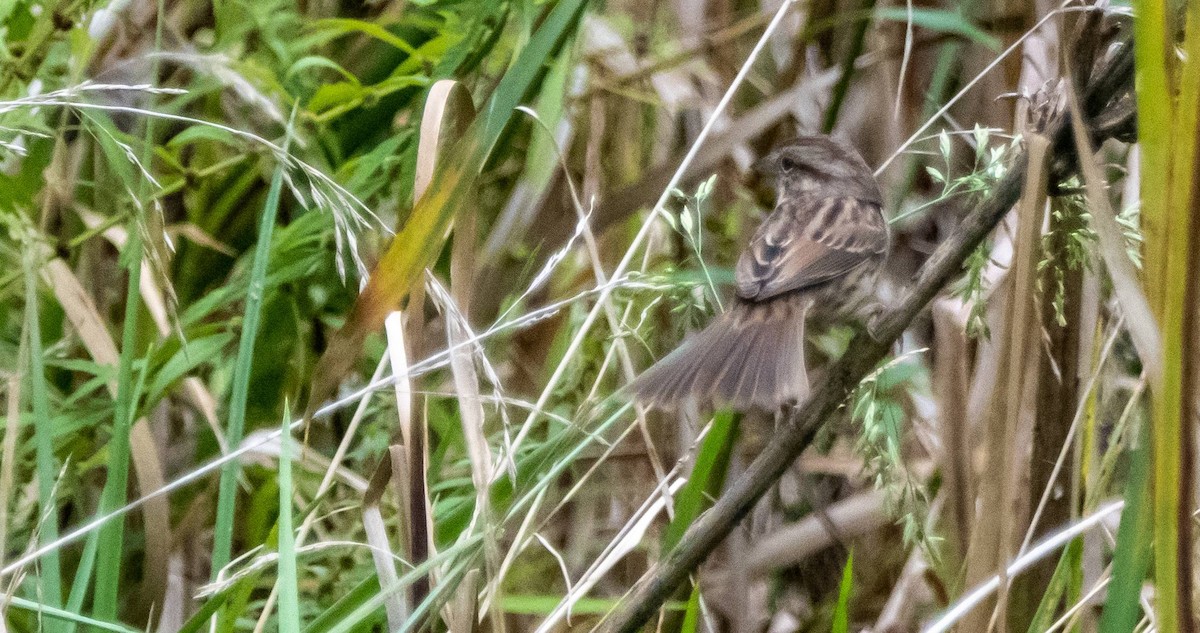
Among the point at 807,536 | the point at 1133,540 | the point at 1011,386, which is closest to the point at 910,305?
the point at 1011,386

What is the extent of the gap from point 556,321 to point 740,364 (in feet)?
1.96

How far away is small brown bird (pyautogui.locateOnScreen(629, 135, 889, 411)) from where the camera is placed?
1.52 m

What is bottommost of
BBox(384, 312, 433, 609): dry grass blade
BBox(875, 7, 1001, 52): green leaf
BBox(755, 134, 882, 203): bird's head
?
BBox(384, 312, 433, 609): dry grass blade

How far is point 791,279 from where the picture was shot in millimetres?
1876

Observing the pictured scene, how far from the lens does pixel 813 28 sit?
7.26ft

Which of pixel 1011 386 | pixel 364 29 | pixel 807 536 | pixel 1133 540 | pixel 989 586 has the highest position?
pixel 364 29

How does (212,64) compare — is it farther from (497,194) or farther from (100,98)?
(497,194)

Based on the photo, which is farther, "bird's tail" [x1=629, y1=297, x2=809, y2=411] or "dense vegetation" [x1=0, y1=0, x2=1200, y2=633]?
"bird's tail" [x1=629, y1=297, x2=809, y2=411]

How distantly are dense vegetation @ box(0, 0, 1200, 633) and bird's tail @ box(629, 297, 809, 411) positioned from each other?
47mm

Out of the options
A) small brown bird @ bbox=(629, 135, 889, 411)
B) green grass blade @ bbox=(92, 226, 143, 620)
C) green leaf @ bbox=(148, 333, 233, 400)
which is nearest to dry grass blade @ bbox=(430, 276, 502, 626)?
small brown bird @ bbox=(629, 135, 889, 411)

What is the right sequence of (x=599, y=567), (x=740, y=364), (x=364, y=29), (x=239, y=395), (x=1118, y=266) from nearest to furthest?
(x=1118, y=266)
(x=239, y=395)
(x=599, y=567)
(x=740, y=364)
(x=364, y=29)

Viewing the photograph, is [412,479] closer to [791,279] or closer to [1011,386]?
[1011,386]

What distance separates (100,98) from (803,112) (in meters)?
1.22

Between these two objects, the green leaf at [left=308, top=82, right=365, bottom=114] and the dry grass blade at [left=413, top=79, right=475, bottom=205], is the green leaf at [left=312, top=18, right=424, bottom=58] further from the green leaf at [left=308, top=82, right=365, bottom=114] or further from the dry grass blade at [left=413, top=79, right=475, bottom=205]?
the dry grass blade at [left=413, top=79, right=475, bottom=205]
